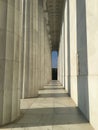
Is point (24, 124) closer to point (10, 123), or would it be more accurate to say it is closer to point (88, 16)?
point (10, 123)

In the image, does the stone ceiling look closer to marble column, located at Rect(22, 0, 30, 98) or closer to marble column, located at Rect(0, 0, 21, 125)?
marble column, located at Rect(22, 0, 30, 98)

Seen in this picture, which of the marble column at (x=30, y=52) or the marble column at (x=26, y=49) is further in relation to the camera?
the marble column at (x=30, y=52)

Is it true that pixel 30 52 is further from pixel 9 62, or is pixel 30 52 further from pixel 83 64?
pixel 9 62

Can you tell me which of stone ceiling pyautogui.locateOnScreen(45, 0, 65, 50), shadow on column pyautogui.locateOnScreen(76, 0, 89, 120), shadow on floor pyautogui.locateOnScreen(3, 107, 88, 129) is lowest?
shadow on floor pyautogui.locateOnScreen(3, 107, 88, 129)

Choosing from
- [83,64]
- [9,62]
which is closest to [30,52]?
[83,64]

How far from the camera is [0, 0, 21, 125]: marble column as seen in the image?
7051 millimetres

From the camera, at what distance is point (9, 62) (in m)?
7.34

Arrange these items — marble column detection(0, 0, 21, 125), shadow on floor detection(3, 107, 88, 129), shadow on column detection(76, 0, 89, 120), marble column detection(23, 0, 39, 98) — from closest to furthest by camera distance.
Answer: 1. shadow on floor detection(3, 107, 88, 129)
2. marble column detection(0, 0, 21, 125)
3. shadow on column detection(76, 0, 89, 120)
4. marble column detection(23, 0, 39, 98)

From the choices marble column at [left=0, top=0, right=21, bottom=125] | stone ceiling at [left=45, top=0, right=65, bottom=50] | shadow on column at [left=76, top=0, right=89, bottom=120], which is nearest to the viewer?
marble column at [left=0, top=0, right=21, bottom=125]

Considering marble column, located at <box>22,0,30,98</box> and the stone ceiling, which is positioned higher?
the stone ceiling

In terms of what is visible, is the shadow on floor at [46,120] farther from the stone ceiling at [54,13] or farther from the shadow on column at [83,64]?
the stone ceiling at [54,13]

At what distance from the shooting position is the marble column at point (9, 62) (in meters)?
7.05

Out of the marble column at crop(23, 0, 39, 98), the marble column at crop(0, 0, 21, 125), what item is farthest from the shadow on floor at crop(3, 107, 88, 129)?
the marble column at crop(23, 0, 39, 98)

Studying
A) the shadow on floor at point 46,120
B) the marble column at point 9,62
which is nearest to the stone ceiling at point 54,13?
the marble column at point 9,62
